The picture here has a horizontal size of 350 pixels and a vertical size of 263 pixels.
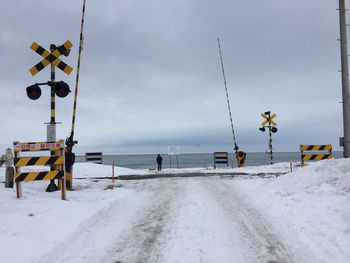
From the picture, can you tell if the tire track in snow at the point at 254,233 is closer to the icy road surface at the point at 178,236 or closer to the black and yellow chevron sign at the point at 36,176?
the icy road surface at the point at 178,236

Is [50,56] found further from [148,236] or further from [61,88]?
[148,236]

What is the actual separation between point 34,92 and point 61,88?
86 centimetres

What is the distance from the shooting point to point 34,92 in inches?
470

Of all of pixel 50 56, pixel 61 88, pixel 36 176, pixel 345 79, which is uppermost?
pixel 50 56

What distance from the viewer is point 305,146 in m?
18.7

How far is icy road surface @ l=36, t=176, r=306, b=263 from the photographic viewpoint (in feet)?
20.1

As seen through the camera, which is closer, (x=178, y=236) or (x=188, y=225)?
(x=178, y=236)

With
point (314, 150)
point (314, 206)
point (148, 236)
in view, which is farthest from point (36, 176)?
point (314, 150)

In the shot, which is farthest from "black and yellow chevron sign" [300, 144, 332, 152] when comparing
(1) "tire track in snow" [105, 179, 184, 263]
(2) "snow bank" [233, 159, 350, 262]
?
(1) "tire track in snow" [105, 179, 184, 263]

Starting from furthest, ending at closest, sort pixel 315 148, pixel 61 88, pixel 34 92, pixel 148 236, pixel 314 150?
pixel 315 148 < pixel 314 150 < pixel 61 88 < pixel 34 92 < pixel 148 236

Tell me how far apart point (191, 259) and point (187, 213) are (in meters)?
3.47

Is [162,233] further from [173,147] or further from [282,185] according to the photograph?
[173,147]

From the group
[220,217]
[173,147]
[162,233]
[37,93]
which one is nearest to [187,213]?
[220,217]

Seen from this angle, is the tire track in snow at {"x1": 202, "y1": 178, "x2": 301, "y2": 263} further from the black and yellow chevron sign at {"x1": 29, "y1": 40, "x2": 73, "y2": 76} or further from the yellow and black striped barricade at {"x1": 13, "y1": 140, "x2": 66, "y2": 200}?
the black and yellow chevron sign at {"x1": 29, "y1": 40, "x2": 73, "y2": 76}
